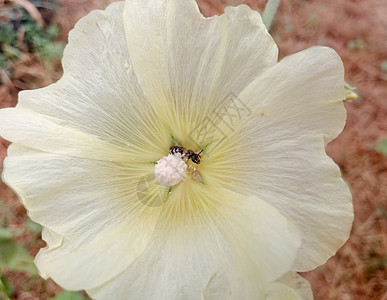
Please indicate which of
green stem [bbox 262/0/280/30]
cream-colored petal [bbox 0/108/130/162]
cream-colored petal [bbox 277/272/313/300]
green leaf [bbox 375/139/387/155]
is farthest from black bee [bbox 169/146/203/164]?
green leaf [bbox 375/139/387/155]

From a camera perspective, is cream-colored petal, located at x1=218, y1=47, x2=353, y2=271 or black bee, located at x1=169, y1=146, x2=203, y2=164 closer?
cream-colored petal, located at x1=218, y1=47, x2=353, y2=271

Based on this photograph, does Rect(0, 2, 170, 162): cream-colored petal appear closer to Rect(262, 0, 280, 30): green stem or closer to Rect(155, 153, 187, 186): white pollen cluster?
Rect(155, 153, 187, 186): white pollen cluster

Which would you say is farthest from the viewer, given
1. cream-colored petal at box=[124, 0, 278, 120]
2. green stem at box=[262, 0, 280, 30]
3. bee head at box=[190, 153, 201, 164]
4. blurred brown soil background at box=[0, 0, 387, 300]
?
blurred brown soil background at box=[0, 0, 387, 300]

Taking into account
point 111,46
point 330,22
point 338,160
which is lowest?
point 338,160

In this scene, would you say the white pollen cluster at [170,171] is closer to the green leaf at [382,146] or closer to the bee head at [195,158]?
the bee head at [195,158]

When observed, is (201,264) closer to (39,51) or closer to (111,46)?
(111,46)

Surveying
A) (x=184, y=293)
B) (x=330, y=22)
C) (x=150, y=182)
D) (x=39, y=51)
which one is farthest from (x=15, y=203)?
(x=330, y=22)

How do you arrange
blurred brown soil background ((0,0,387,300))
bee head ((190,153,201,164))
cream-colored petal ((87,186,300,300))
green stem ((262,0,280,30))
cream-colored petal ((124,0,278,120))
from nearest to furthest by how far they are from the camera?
cream-colored petal ((87,186,300,300)), cream-colored petal ((124,0,278,120)), bee head ((190,153,201,164)), green stem ((262,0,280,30)), blurred brown soil background ((0,0,387,300))

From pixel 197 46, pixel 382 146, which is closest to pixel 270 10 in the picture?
pixel 197 46

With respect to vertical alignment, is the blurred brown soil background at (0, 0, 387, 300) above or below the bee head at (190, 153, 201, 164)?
below
